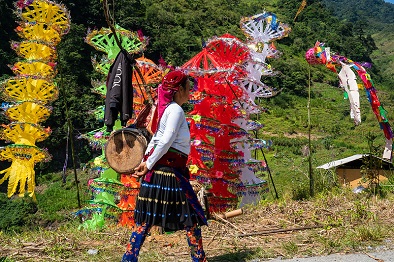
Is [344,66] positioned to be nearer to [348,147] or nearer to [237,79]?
[237,79]

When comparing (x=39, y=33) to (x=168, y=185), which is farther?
(x=39, y=33)

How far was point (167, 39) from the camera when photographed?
40875mm

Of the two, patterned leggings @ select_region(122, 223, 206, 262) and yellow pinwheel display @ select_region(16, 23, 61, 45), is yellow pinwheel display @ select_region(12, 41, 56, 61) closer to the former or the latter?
yellow pinwheel display @ select_region(16, 23, 61, 45)

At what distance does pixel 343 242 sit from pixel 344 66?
3164mm

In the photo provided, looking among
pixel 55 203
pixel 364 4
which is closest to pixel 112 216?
pixel 55 203

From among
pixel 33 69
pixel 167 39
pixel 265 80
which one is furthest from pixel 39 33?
pixel 265 80

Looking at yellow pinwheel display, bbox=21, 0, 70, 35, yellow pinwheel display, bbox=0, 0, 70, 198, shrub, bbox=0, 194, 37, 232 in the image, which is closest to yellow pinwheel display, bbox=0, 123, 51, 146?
yellow pinwheel display, bbox=0, 0, 70, 198

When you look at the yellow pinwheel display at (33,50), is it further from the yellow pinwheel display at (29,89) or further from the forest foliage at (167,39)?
the forest foliage at (167,39)

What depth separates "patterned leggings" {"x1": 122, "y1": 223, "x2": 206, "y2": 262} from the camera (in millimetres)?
2973

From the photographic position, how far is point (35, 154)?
259 inches

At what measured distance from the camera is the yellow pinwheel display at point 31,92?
6520 millimetres

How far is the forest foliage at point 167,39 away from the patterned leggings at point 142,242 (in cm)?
1357

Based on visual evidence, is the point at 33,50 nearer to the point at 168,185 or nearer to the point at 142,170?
the point at 142,170

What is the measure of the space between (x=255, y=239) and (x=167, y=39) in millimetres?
38137
